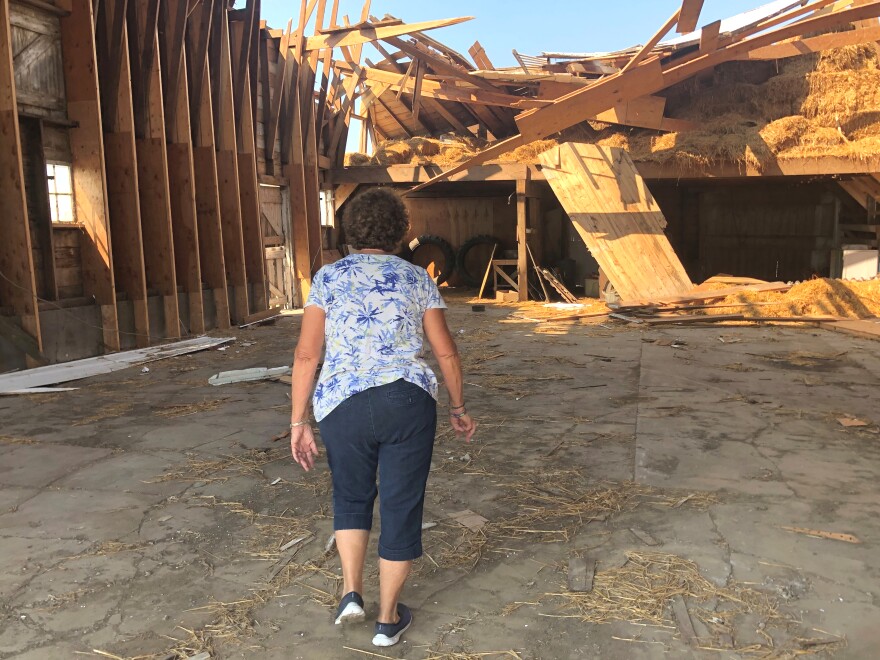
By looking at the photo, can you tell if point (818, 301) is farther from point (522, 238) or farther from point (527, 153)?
point (527, 153)

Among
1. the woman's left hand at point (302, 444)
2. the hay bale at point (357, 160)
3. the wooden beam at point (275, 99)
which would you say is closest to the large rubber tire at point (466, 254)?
the hay bale at point (357, 160)

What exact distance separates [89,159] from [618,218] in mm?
8721

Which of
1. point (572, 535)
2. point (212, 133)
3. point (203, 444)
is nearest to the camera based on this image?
point (572, 535)

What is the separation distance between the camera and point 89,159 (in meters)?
9.17

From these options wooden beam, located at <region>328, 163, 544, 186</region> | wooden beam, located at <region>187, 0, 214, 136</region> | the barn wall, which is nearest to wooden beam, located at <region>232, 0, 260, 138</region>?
wooden beam, located at <region>187, 0, 214, 136</region>

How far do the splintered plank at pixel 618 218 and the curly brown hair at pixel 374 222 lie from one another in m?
10.2

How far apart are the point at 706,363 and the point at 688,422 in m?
2.61

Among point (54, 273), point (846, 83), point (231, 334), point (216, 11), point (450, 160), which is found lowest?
point (231, 334)

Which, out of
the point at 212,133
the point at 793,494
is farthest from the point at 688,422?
the point at 212,133

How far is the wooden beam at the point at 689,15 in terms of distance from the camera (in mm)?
8211

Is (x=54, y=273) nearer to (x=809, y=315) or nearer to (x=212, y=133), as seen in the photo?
(x=212, y=133)

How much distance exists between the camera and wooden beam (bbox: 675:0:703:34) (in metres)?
8.21

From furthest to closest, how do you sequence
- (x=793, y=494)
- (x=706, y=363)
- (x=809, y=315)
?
(x=809, y=315) < (x=706, y=363) < (x=793, y=494)

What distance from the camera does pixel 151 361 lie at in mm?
8891
